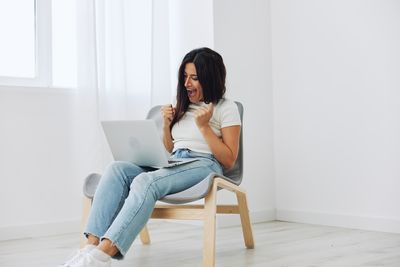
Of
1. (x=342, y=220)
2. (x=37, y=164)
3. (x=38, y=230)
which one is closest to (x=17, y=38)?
(x=37, y=164)

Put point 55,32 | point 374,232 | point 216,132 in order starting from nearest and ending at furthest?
point 216,132
point 374,232
point 55,32

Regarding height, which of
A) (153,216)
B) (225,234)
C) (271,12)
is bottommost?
(225,234)

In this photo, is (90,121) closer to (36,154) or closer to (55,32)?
(36,154)

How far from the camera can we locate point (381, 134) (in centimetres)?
290

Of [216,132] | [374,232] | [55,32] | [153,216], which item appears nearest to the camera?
[153,216]

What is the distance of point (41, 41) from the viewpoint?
3109mm

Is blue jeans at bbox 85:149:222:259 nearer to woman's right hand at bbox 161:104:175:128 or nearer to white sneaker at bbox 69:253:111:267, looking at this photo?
white sneaker at bbox 69:253:111:267

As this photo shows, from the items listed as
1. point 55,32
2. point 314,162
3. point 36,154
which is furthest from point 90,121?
point 314,162

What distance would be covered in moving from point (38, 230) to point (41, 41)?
42.4 inches

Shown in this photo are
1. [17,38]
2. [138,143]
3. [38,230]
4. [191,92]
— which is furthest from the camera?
[17,38]

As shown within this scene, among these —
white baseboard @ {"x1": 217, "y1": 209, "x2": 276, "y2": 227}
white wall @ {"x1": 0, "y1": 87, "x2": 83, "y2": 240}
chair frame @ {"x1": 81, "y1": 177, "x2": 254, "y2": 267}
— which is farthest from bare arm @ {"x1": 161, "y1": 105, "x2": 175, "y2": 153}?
white baseboard @ {"x1": 217, "y1": 209, "x2": 276, "y2": 227}

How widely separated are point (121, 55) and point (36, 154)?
29.7 inches

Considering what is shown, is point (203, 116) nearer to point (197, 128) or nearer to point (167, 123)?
point (197, 128)

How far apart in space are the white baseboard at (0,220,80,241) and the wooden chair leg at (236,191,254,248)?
1118mm
